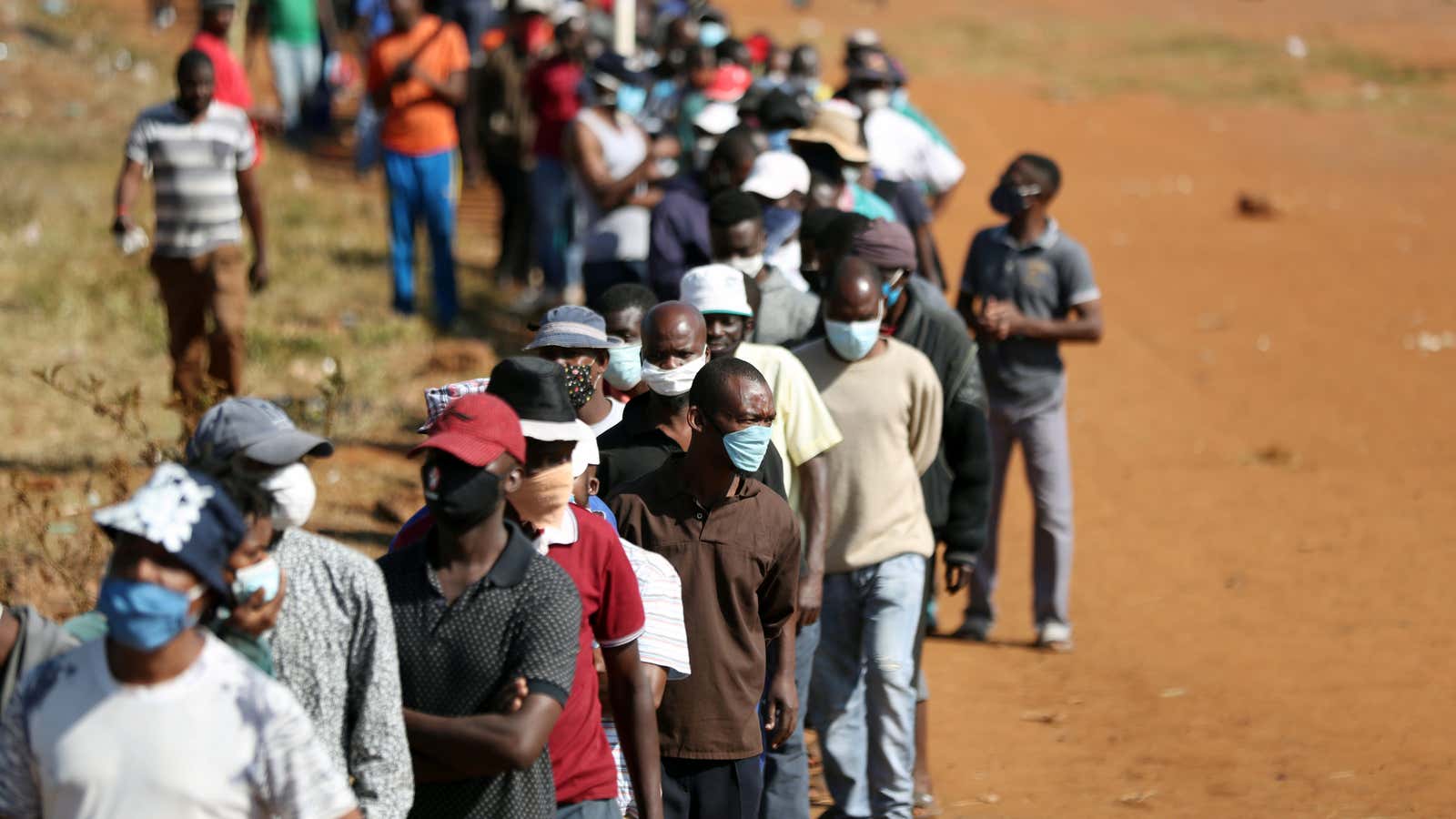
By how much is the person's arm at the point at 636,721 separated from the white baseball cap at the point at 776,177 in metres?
3.83

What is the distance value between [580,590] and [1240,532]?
24.4ft

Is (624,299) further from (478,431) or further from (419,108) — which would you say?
(419,108)

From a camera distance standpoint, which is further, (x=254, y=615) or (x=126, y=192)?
(x=126, y=192)

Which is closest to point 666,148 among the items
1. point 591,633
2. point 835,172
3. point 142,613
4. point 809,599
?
point 835,172

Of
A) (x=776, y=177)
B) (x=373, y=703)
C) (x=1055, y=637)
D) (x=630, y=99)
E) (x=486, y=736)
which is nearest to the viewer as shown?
(x=373, y=703)

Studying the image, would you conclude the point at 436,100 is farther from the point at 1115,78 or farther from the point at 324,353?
the point at 1115,78

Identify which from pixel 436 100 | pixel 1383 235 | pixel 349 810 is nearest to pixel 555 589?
pixel 349 810

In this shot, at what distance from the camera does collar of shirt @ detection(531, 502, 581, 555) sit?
3674mm

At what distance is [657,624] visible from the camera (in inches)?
160

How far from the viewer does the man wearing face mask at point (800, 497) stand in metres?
5.13

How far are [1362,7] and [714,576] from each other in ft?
137

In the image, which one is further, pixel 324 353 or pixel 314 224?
pixel 314 224

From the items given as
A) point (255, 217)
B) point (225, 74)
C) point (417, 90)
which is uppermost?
point (417, 90)

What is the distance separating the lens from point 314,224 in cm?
1560
